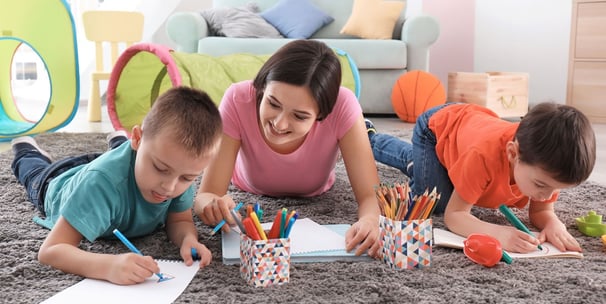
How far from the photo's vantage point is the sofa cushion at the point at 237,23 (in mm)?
4031

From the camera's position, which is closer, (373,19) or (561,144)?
(561,144)

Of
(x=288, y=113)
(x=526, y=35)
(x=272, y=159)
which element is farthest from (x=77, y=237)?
(x=526, y=35)

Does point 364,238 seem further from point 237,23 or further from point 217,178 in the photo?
point 237,23

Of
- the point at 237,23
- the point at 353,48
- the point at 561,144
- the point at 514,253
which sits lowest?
the point at 514,253

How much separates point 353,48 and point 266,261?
9.41 ft

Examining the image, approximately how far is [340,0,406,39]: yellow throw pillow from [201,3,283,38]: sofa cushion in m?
0.48

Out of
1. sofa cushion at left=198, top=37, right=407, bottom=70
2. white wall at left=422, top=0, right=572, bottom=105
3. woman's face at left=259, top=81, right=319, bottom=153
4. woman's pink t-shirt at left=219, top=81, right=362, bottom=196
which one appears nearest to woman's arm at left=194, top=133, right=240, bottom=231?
woman's pink t-shirt at left=219, top=81, right=362, bottom=196

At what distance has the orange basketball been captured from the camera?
3812 millimetres

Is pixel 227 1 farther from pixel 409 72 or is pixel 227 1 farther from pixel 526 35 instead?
pixel 526 35

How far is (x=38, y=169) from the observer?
1810 millimetres

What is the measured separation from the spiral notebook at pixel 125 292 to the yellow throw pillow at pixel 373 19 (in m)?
3.16

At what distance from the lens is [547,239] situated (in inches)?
58.2

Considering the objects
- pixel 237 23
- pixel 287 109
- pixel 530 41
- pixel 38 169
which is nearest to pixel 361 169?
pixel 287 109

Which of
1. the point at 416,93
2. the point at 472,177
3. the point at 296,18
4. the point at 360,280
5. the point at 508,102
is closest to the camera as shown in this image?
the point at 360,280
